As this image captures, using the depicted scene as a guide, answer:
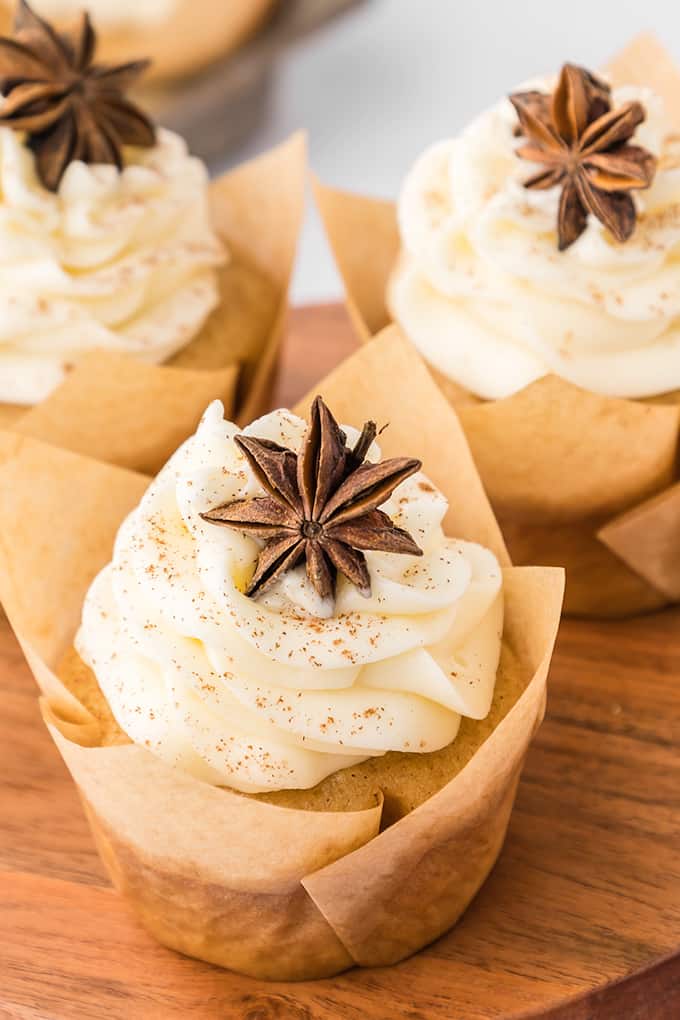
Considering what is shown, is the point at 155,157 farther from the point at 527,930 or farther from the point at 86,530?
the point at 527,930

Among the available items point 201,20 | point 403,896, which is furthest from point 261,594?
point 201,20

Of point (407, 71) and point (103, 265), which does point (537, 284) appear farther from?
point (407, 71)

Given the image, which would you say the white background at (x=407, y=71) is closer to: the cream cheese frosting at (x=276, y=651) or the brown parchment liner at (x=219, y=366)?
the brown parchment liner at (x=219, y=366)

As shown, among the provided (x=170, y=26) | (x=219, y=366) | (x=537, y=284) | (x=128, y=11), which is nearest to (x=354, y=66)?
(x=170, y=26)

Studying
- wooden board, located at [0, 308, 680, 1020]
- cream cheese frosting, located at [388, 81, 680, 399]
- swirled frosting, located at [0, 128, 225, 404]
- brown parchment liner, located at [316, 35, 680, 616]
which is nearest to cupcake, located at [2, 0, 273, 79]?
swirled frosting, located at [0, 128, 225, 404]

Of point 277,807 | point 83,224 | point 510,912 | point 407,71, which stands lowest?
point 407,71
